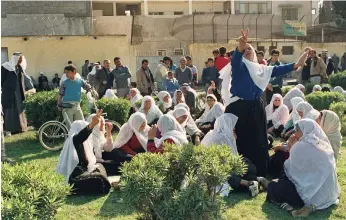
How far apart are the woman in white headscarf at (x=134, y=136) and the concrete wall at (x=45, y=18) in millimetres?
17323

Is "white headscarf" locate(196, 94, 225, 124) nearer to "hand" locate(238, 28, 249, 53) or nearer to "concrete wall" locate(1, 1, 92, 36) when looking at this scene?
"hand" locate(238, 28, 249, 53)

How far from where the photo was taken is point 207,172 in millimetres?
3318

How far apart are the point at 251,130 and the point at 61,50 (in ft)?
53.4

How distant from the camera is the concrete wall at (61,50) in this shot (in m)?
19.9

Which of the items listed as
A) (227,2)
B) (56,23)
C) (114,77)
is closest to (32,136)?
(114,77)

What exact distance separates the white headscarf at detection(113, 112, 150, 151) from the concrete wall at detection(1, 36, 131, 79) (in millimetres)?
14726

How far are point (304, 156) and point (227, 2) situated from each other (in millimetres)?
30148

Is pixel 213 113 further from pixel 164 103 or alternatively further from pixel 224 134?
pixel 224 134

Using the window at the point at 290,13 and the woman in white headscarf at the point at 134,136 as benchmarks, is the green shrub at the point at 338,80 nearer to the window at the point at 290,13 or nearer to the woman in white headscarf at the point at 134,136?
the woman in white headscarf at the point at 134,136

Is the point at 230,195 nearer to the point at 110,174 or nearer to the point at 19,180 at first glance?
the point at 110,174

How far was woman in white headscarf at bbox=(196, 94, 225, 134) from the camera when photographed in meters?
8.04

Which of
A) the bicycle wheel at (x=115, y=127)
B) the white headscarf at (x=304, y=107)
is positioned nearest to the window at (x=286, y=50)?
the bicycle wheel at (x=115, y=127)

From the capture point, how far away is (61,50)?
20391mm

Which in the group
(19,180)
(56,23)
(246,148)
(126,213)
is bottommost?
(126,213)
